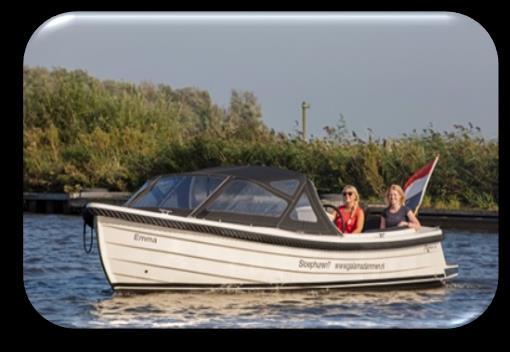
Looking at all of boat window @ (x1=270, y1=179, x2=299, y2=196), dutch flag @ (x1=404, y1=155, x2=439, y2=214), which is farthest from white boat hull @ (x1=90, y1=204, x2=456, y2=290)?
dutch flag @ (x1=404, y1=155, x2=439, y2=214)

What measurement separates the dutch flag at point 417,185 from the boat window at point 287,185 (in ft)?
3.45

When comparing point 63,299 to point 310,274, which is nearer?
point 63,299

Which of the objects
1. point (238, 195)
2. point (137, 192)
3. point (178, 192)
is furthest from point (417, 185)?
point (137, 192)

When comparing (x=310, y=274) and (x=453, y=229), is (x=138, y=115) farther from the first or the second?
(x=453, y=229)

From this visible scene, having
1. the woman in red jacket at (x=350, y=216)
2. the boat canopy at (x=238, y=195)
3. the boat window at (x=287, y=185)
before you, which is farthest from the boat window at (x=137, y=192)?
the woman in red jacket at (x=350, y=216)

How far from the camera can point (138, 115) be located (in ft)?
41.3

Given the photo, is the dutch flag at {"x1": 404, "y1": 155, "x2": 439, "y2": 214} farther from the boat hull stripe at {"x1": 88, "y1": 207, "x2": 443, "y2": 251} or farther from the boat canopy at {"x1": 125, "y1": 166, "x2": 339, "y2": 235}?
the boat canopy at {"x1": 125, "y1": 166, "x2": 339, "y2": 235}

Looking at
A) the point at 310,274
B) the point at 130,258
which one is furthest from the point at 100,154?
the point at 310,274

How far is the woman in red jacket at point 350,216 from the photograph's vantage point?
1221 centimetres

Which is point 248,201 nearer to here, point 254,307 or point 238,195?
point 238,195

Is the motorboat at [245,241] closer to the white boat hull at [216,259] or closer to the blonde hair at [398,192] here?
the white boat hull at [216,259]

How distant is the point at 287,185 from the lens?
39.5 ft

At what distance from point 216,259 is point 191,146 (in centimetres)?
121
